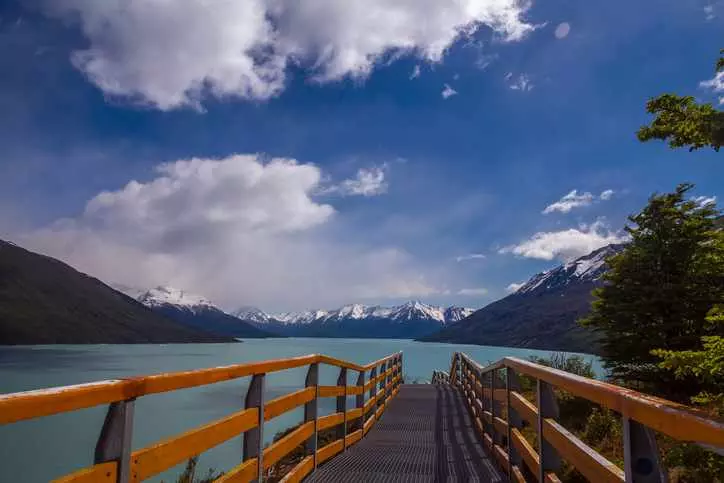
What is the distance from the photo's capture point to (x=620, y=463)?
6477mm

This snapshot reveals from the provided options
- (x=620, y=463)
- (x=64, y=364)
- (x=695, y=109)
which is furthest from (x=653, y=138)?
(x=64, y=364)

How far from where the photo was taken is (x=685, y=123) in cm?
573

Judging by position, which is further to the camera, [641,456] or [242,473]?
[242,473]

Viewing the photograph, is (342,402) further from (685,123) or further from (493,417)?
(685,123)

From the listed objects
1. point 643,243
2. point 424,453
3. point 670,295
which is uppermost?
point 643,243

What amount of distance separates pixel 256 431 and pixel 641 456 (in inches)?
118

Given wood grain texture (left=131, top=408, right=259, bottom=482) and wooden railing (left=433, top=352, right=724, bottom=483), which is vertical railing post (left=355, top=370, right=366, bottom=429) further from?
wood grain texture (left=131, top=408, right=259, bottom=482)

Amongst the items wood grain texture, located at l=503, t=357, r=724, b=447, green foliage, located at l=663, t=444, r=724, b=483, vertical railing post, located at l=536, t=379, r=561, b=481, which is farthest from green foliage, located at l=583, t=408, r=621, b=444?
wood grain texture, located at l=503, t=357, r=724, b=447

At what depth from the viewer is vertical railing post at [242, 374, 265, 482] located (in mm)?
4418

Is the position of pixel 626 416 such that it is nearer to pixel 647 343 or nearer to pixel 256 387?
pixel 256 387

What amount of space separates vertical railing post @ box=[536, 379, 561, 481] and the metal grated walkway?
7.75 feet

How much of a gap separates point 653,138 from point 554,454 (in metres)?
4.05

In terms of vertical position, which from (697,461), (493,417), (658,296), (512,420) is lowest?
(697,461)

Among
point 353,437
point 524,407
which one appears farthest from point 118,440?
point 353,437
